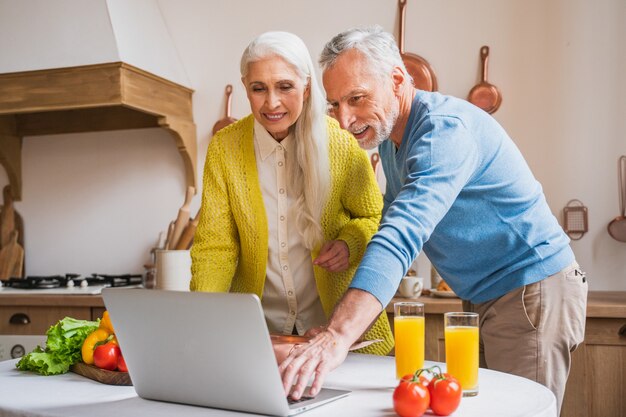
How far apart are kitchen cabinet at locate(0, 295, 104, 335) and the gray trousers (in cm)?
172

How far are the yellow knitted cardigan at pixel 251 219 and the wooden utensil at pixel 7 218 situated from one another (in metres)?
2.01

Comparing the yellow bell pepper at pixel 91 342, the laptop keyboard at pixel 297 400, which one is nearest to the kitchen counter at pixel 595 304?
the yellow bell pepper at pixel 91 342

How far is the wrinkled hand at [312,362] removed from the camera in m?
1.08

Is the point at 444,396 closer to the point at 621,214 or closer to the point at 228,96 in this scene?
the point at 621,214

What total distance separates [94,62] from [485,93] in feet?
5.02

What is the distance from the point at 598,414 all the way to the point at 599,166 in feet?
3.05

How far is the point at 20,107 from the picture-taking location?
113 inches

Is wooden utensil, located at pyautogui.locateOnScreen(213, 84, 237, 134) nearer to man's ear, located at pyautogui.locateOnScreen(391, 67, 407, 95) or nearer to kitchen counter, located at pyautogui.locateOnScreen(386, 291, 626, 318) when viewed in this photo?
kitchen counter, located at pyautogui.locateOnScreen(386, 291, 626, 318)

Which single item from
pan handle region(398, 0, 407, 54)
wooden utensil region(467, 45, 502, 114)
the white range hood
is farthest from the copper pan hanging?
the white range hood

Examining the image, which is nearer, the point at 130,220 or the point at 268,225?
the point at 268,225

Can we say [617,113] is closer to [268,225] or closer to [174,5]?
[268,225]

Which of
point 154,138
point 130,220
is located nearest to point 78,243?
point 130,220

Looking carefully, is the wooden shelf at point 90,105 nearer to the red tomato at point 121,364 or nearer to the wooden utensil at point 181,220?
the wooden utensil at point 181,220

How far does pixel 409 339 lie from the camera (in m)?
1.24
